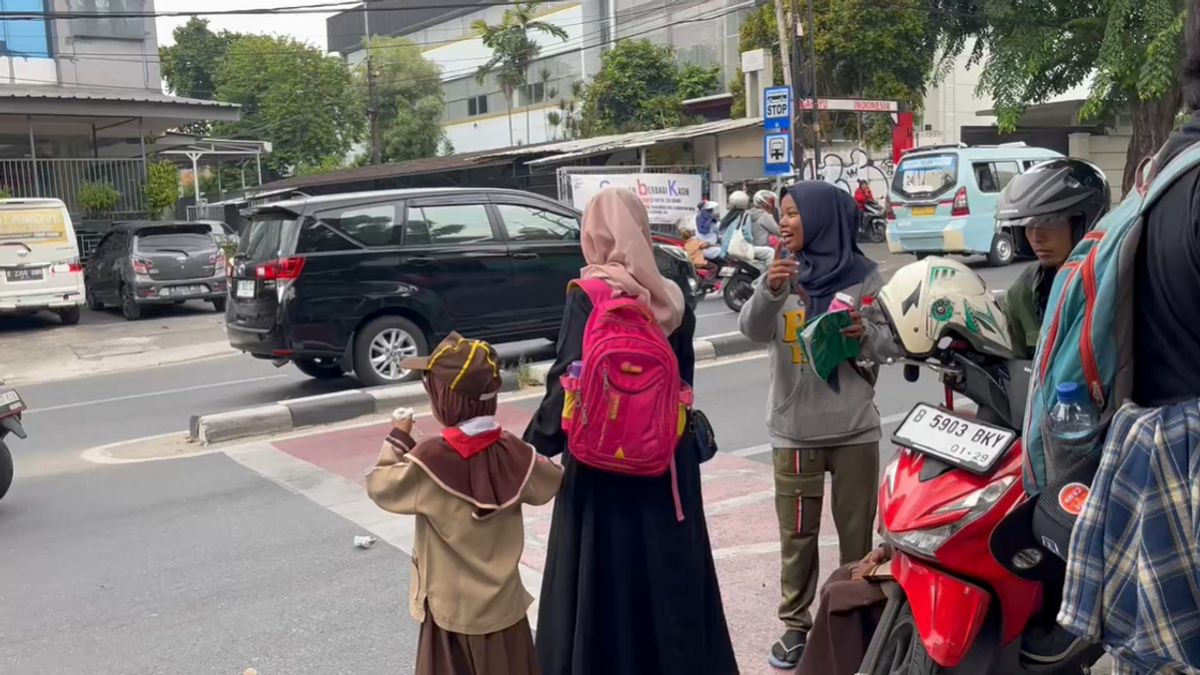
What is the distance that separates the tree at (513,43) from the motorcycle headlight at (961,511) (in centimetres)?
4730

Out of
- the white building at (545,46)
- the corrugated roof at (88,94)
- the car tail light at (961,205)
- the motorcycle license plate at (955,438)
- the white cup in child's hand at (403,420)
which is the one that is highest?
the white building at (545,46)

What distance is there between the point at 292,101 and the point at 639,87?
19.1m

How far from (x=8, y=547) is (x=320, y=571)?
194cm

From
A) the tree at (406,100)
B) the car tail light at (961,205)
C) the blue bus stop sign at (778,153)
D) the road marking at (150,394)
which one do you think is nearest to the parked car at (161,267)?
the road marking at (150,394)

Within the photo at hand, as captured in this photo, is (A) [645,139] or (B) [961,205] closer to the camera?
(B) [961,205]

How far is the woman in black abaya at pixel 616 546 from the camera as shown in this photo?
3445 mm

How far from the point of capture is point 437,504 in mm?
3236

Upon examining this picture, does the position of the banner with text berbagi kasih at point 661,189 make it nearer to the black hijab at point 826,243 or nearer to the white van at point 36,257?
the white van at point 36,257

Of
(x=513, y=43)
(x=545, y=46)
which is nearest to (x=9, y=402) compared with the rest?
(x=513, y=43)

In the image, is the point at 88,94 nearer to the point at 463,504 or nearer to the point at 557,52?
the point at 463,504

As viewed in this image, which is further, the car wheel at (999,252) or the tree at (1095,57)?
the car wheel at (999,252)

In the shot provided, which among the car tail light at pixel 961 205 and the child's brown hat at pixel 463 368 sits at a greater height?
the car tail light at pixel 961 205

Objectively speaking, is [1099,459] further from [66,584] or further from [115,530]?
[115,530]

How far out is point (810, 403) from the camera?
3936 mm
